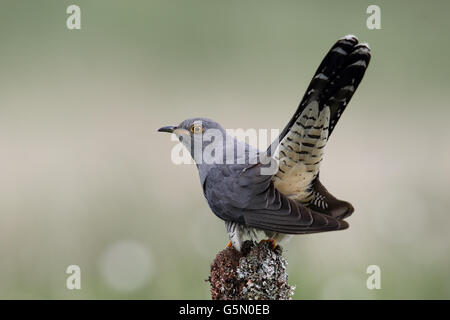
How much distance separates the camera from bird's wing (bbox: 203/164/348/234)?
9.39 ft

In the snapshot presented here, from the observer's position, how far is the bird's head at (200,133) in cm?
356

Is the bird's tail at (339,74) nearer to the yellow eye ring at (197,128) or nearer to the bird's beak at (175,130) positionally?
the yellow eye ring at (197,128)

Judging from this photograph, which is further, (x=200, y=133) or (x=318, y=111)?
(x=200, y=133)

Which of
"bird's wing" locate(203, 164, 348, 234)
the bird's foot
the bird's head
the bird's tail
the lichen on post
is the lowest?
the lichen on post

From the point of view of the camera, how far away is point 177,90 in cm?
816

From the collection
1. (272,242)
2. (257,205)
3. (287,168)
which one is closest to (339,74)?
(287,168)

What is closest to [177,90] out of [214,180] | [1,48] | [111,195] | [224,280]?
[111,195]

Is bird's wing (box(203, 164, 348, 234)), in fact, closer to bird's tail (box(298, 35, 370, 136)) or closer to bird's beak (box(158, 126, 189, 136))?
bird's beak (box(158, 126, 189, 136))

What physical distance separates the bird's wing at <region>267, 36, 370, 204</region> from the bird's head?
54 cm

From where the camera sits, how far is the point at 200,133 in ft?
11.7

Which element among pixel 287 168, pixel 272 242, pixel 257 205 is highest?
pixel 287 168

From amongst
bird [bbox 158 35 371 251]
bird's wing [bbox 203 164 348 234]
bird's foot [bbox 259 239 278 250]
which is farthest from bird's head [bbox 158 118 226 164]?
bird's foot [bbox 259 239 278 250]

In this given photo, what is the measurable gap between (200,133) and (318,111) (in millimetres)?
916

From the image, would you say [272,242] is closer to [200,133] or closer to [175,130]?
[200,133]
